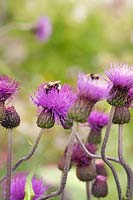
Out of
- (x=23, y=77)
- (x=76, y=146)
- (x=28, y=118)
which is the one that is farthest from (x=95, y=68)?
(x=76, y=146)

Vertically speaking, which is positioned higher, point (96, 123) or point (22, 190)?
point (96, 123)

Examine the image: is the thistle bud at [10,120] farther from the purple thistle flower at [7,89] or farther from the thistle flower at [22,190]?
the thistle flower at [22,190]

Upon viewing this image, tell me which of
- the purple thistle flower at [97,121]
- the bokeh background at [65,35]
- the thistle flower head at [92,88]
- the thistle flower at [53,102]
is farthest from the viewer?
the bokeh background at [65,35]

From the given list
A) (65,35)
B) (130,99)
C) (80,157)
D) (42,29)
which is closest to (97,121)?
(80,157)

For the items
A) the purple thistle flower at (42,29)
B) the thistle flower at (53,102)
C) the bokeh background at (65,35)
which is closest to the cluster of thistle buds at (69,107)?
the thistle flower at (53,102)

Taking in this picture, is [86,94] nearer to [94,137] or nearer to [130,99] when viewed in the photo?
[130,99]

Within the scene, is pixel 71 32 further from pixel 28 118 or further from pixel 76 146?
pixel 76 146
